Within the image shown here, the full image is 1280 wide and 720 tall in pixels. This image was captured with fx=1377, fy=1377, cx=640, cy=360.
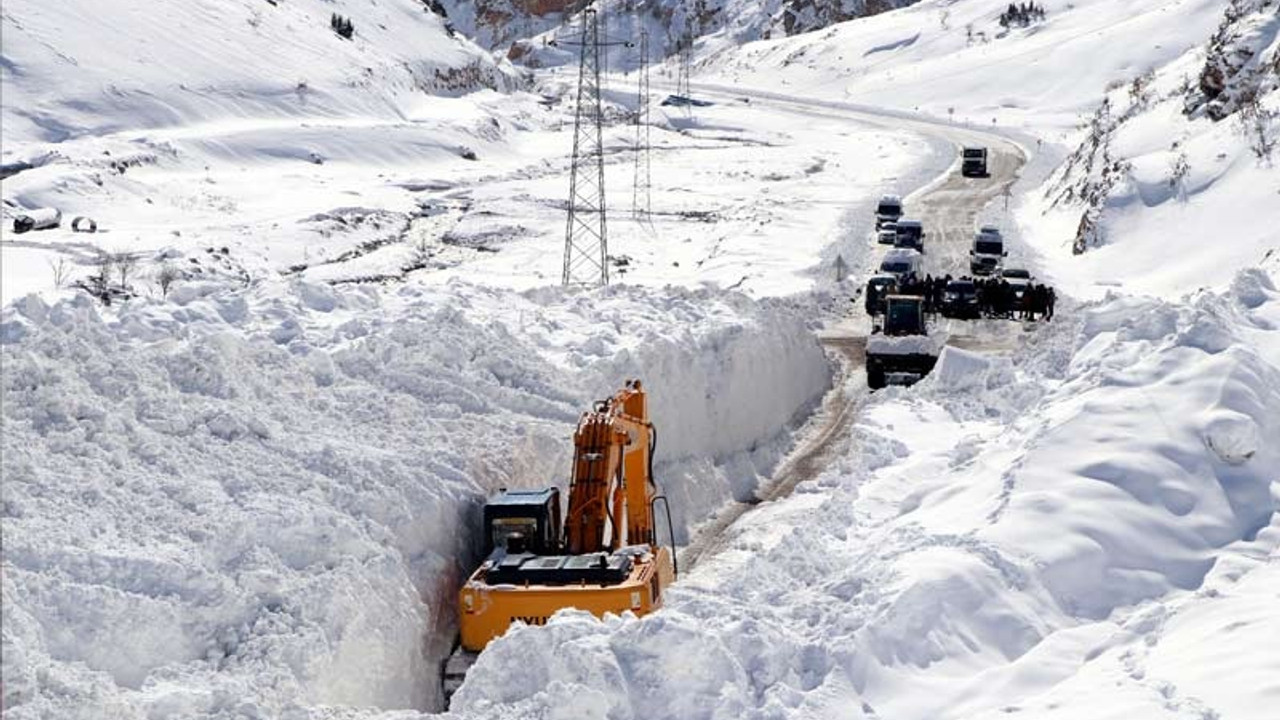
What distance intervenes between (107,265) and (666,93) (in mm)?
100878

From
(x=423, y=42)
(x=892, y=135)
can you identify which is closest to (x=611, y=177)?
(x=892, y=135)

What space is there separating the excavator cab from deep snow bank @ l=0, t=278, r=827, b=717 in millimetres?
723

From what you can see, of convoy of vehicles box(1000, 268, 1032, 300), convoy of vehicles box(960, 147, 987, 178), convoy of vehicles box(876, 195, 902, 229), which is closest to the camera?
convoy of vehicles box(1000, 268, 1032, 300)

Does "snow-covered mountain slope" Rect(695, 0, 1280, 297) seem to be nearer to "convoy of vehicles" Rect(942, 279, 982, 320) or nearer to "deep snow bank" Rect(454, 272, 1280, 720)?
"convoy of vehicles" Rect(942, 279, 982, 320)

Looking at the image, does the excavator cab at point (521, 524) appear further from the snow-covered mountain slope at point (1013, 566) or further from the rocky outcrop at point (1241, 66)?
the rocky outcrop at point (1241, 66)

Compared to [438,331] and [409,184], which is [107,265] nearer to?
[438,331]

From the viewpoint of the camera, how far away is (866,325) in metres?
42.7

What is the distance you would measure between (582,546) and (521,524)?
1043 millimetres

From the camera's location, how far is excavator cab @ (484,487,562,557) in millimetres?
18406

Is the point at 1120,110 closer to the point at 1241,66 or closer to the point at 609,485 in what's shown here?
the point at 1241,66

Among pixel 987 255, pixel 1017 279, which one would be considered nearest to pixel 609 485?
pixel 1017 279

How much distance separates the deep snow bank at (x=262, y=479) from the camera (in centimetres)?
1394

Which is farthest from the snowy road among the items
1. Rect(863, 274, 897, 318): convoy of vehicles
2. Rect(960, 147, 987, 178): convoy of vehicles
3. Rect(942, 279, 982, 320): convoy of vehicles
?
Rect(960, 147, 987, 178): convoy of vehicles

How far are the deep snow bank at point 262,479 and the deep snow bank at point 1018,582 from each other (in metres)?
2.80
